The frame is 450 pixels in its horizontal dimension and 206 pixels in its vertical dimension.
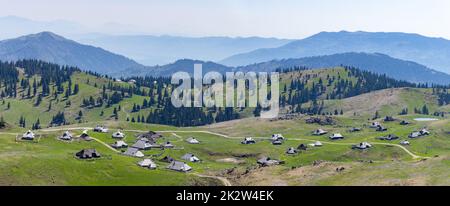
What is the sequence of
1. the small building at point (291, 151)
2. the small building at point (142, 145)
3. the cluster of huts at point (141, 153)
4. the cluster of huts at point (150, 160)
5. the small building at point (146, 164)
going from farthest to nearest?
the small building at point (291, 151)
the small building at point (142, 145)
the cluster of huts at point (150, 160)
the small building at point (146, 164)
the cluster of huts at point (141, 153)

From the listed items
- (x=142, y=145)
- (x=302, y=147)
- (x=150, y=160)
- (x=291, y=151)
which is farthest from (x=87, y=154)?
(x=302, y=147)

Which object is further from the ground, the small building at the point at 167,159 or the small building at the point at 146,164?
the small building at the point at 146,164

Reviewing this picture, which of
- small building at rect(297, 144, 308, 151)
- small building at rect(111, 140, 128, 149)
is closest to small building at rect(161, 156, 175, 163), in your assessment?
small building at rect(111, 140, 128, 149)

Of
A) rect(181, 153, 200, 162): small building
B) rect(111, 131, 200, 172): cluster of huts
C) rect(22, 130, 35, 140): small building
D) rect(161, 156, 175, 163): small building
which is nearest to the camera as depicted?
rect(111, 131, 200, 172): cluster of huts

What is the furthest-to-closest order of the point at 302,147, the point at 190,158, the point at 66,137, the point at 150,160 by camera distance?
the point at 302,147 < the point at 66,137 < the point at 190,158 < the point at 150,160

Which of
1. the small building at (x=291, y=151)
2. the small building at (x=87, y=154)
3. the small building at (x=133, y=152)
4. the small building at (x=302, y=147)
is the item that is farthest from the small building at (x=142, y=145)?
the small building at (x=302, y=147)

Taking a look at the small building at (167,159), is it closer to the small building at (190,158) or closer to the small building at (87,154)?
the small building at (190,158)

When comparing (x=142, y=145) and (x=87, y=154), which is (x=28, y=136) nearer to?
(x=142, y=145)

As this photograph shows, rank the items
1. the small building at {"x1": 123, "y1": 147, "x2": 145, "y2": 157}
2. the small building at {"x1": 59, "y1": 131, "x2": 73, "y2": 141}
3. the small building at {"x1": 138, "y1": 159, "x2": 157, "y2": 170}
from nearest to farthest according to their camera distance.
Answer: the small building at {"x1": 138, "y1": 159, "x2": 157, "y2": 170}, the small building at {"x1": 123, "y1": 147, "x2": 145, "y2": 157}, the small building at {"x1": 59, "y1": 131, "x2": 73, "y2": 141}

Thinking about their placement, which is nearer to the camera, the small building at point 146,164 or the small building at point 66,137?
the small building at point 146,164

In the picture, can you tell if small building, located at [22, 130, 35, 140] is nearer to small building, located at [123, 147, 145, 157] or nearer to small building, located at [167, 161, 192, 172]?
small building, located at [123, 147, 145, 157]
